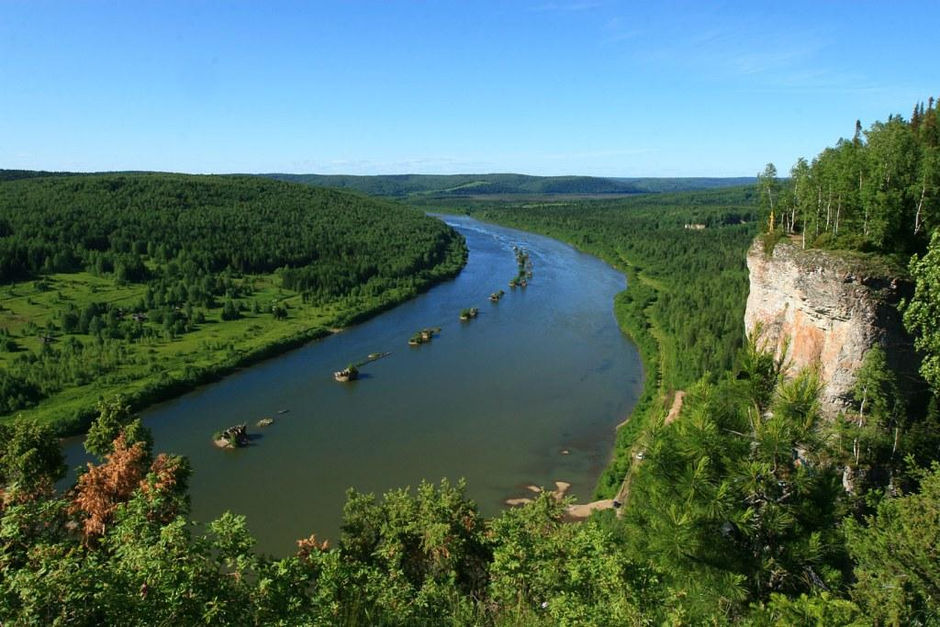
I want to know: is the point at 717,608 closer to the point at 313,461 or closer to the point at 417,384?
the point at 313,461

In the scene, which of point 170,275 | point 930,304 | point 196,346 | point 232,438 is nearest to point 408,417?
point 232,438

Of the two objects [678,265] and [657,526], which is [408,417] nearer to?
[657,526]

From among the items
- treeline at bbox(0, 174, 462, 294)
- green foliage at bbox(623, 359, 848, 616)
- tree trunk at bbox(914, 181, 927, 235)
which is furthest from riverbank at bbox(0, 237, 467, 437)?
tree trunk at bbox(914, 181, 927, 235)

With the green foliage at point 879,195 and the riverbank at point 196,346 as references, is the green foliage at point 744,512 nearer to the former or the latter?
the green foliage at point 879,195

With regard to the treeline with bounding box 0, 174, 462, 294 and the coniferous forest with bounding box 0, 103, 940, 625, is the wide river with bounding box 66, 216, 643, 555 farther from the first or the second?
the treeline with bounding box 0, 174, 462, 294

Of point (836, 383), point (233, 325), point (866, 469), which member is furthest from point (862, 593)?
point (233, 325)

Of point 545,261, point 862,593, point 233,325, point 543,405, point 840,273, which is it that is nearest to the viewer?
point 862,593
